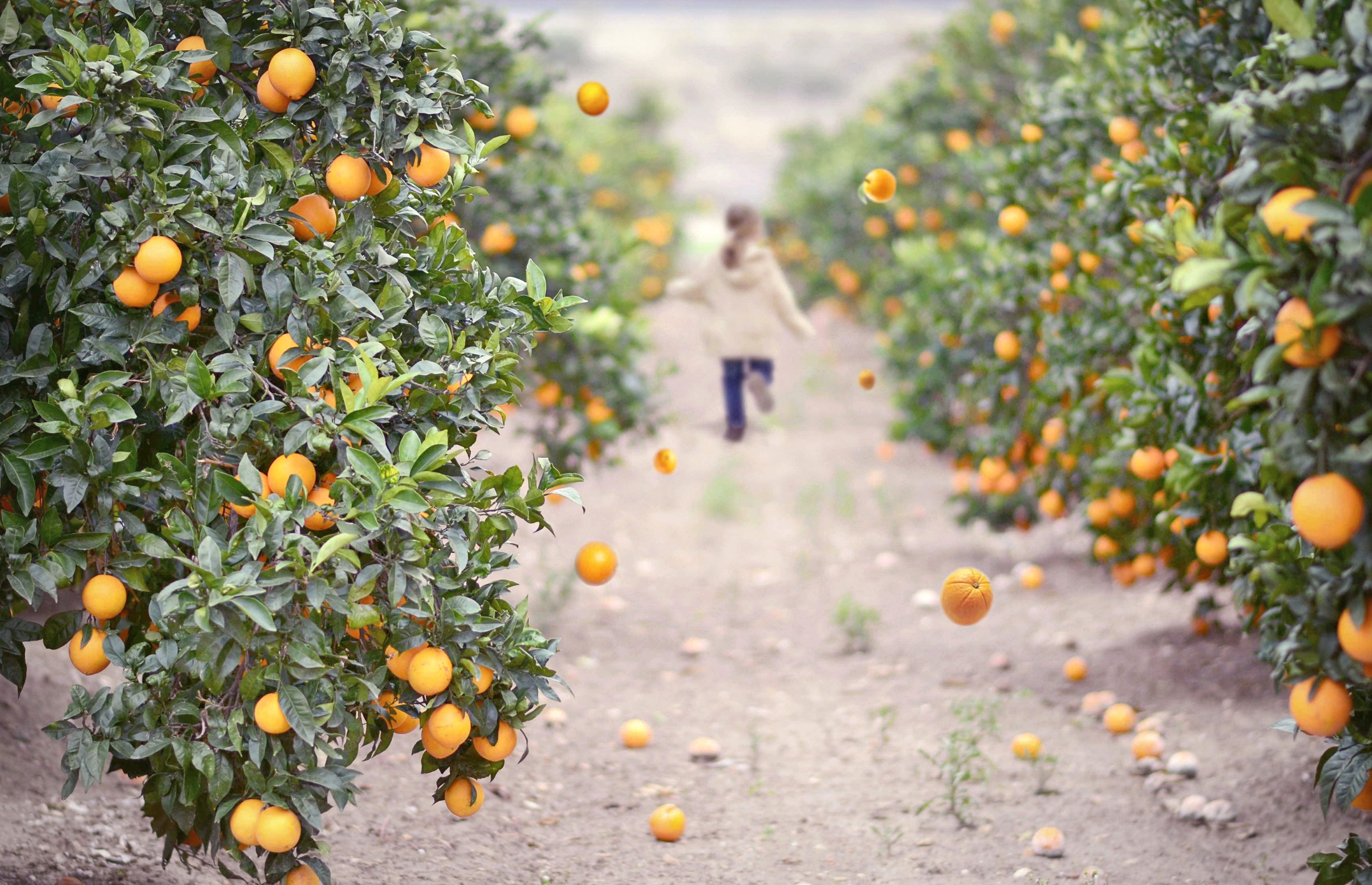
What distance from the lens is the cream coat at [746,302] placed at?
4379 mm

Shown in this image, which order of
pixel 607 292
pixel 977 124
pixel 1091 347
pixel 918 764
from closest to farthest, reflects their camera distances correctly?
1. pixel 918 764
2. pixel 1091 347
3. pixel 607 292
4. pixel 977 124

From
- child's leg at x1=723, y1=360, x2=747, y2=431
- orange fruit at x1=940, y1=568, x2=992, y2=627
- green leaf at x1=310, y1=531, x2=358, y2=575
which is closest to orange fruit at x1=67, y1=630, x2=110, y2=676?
green leaf at x1=310, y1=531, x2=358, y2=575

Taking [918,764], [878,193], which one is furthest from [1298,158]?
[918,764]

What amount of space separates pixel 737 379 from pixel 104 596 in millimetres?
2774

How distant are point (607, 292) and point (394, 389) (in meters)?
3.08

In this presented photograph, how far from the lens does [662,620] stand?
240 inches

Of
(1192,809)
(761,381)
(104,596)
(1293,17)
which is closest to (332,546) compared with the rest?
(104,596)

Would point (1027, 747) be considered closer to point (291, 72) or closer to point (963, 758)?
point (963, 758)

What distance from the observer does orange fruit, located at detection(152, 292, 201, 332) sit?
2398mm

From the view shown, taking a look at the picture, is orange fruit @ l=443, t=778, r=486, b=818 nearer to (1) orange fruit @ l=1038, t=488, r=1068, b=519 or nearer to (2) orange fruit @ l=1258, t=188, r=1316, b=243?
(2) orange fruit @ l=1258, t=188, r=1316, b=243

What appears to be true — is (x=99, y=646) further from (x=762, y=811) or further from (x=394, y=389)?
(x=762, y=811)

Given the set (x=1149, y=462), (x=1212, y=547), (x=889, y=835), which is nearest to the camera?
(x=1212, y=547)

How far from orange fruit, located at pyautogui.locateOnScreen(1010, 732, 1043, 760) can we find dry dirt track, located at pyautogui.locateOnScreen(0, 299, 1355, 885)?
95 millimetres

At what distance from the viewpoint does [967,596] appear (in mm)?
3113
